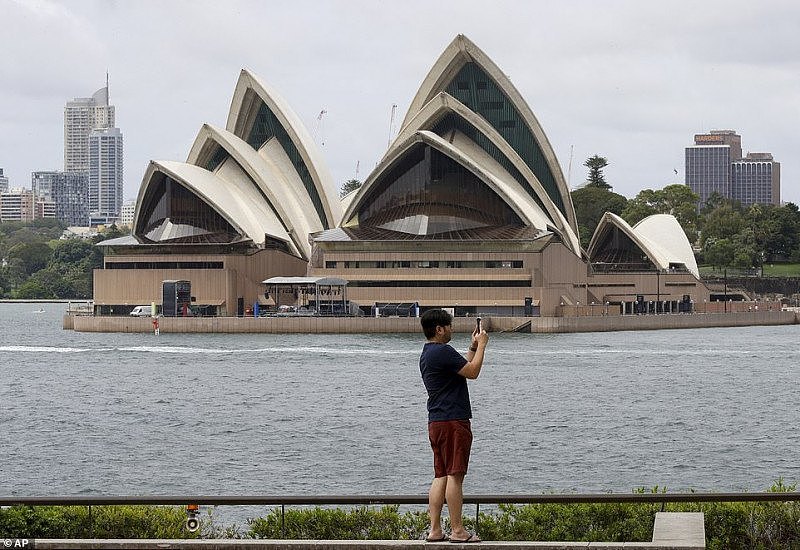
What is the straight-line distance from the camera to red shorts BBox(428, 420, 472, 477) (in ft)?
36.6

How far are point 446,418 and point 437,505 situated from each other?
68cm

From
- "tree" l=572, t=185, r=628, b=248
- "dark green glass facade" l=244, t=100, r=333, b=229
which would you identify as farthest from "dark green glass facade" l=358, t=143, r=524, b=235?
"tree" l=572, t=185, r=628, b=248

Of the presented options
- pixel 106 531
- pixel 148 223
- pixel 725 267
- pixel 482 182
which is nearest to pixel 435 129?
pixel 482 182

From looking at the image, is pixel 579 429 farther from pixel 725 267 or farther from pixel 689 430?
pixel 725 267

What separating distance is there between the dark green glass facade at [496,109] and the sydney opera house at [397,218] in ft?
0.29

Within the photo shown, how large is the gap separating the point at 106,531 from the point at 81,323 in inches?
3054

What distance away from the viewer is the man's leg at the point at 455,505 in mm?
11008

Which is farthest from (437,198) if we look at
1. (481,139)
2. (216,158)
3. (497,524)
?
(497,524)

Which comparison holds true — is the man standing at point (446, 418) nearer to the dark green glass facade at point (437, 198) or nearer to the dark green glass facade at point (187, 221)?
the dark green glass facade at point (437, 198)

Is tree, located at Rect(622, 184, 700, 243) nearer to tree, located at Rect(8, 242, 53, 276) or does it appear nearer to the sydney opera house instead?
the sydney opera house

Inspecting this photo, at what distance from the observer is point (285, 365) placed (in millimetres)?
57375

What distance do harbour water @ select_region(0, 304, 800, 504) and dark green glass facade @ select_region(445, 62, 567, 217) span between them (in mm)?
29508

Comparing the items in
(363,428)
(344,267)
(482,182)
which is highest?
(482,182)

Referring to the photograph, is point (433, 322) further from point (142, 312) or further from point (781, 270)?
point (781, 270)
